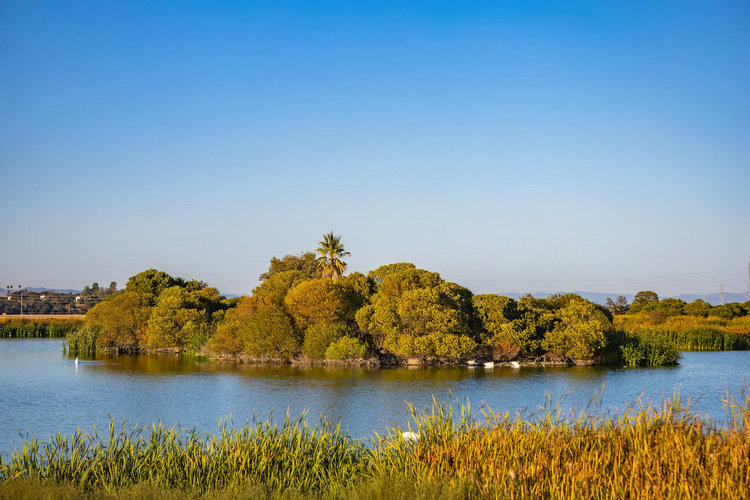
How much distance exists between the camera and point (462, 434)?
9.72m

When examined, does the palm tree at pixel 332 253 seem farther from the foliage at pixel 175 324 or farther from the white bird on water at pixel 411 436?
the white bird on water at pixel 411 436

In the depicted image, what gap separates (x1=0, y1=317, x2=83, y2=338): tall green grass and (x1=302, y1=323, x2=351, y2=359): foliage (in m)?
A: 34.5

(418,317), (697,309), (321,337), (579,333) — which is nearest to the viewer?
(418,317)

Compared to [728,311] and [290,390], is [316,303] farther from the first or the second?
[728,311]

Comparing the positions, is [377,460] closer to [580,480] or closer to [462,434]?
[462,434]

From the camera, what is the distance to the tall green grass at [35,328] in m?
63.0

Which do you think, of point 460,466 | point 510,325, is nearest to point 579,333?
point 510,325

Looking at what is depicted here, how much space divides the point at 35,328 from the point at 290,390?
1834 inches

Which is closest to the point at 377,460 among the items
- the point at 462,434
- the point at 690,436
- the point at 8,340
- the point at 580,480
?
the point at 462,434

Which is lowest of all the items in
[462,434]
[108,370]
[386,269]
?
[108,370]

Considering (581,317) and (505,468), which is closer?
(505,468)

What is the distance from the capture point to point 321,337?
37125mm

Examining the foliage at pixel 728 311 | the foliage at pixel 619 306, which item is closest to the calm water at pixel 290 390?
the foliage at pixel 728 311

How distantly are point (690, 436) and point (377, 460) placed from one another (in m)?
4.06
